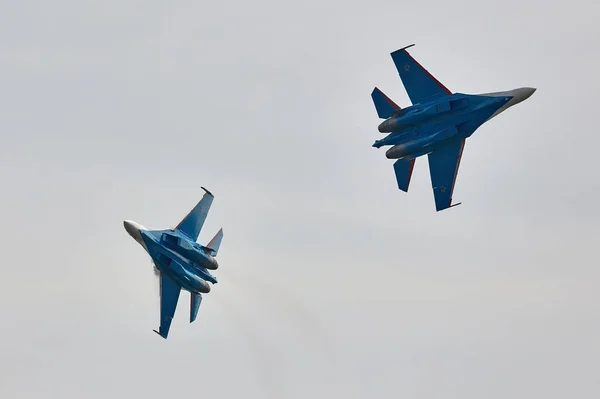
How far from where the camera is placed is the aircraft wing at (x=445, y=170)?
9294 centimetres

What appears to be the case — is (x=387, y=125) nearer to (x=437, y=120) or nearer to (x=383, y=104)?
(x=383, y=104)

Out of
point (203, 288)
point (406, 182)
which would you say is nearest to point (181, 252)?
point (203, 288)

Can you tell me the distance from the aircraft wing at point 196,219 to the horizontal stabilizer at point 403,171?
1799 cm

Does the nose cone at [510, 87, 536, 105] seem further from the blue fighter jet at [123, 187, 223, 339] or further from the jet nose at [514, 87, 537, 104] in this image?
the blue fighter jet at [123, 187, 223, 339]

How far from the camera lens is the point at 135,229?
10044 centimetres

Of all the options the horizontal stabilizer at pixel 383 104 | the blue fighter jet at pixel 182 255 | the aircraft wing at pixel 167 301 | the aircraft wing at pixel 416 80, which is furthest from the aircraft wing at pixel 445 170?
the aircraft wing at pixel 167 301

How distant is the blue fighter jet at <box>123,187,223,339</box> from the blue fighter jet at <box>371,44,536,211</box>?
16350mm

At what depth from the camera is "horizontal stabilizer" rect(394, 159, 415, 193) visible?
93.6m

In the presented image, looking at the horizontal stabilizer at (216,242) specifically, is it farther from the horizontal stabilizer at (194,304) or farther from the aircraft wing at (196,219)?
the horizontal stabilizer at (194,304)

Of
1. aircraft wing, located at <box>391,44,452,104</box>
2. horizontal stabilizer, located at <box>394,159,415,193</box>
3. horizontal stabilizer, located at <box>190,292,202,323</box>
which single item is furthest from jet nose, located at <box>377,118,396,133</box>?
horizontal stabilizer, located at <box>190,292,202,323</box>

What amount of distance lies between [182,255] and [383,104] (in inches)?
769

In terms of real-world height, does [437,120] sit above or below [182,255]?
above

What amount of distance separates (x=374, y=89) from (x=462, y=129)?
7.03 m

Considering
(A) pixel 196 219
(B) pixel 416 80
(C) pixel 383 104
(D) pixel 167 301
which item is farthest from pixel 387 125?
(D) pixel 167 301
